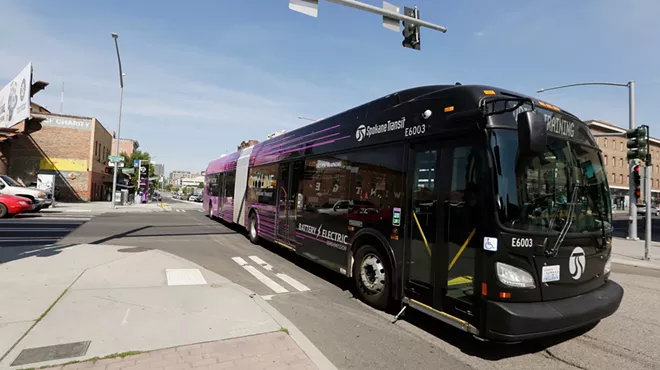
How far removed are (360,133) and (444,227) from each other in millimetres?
2353

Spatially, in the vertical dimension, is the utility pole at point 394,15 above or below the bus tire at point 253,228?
above

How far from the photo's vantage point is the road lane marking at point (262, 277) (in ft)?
20.5

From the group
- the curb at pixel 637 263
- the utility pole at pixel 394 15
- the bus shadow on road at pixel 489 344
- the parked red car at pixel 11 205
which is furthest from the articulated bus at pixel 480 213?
the parked red car at pixel 11 205

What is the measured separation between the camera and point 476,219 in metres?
3.67

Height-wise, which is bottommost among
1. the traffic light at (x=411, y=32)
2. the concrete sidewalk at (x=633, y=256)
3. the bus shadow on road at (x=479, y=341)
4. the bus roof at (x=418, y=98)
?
the bus shadow on road at (x=479, y=341)

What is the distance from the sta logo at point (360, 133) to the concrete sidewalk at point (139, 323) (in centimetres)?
290

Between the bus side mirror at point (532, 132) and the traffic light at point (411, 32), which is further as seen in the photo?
the traffic light at point (411, 32)

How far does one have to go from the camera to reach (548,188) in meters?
3.81

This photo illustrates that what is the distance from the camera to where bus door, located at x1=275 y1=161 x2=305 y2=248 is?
7.86 metres

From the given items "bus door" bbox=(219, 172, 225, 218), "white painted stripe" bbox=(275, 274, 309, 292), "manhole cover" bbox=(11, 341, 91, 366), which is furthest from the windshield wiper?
"bus door" bbox=(219, 172, 225, 218)

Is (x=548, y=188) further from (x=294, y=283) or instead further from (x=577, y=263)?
(x=294, y=283)

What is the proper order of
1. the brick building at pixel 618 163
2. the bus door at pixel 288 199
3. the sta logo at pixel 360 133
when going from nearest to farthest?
the sta logo at pixel 360 133 → the bus door at pixel 288 199 → the brick building at pixel 618 163

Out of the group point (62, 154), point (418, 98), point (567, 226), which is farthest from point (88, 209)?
point (567, 226)

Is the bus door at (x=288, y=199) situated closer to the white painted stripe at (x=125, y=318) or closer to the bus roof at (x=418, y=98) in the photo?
the bus roof at (x=418, y=98)
